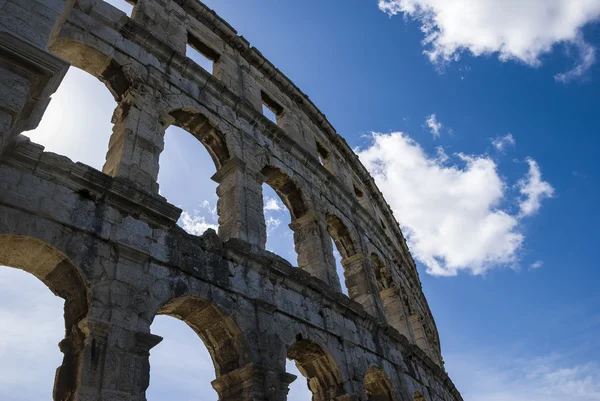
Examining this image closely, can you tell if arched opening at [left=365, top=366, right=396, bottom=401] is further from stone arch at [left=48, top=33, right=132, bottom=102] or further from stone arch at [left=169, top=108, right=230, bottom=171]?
stone arch at [left=48, top=33, right=132, bottom=102]

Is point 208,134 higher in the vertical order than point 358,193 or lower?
lower

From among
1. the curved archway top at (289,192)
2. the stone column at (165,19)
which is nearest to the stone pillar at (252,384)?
the curved archway top at (289,192)

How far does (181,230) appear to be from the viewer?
6945mm

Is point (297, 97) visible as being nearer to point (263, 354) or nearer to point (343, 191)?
point (343, 191)

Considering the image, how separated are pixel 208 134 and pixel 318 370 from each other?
4.97 m

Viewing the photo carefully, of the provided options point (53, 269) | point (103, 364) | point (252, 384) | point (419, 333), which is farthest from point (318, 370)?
point (419, 333)

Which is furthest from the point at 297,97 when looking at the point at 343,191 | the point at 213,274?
the point at 213,274

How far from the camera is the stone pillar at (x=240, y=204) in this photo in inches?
333

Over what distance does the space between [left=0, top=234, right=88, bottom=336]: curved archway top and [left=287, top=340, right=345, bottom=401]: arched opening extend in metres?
3.74

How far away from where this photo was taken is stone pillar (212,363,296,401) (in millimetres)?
6582

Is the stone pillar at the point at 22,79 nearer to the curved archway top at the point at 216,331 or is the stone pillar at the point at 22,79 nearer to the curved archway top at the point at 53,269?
the curved archway top at the point at 53,269

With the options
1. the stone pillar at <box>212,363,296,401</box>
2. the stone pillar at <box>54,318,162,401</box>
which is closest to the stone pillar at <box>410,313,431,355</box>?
the stone pillar at <box>212,363,296,401</box>

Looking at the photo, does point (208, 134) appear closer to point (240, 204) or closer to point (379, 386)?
point (240, 204)

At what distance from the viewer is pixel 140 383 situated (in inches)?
209
